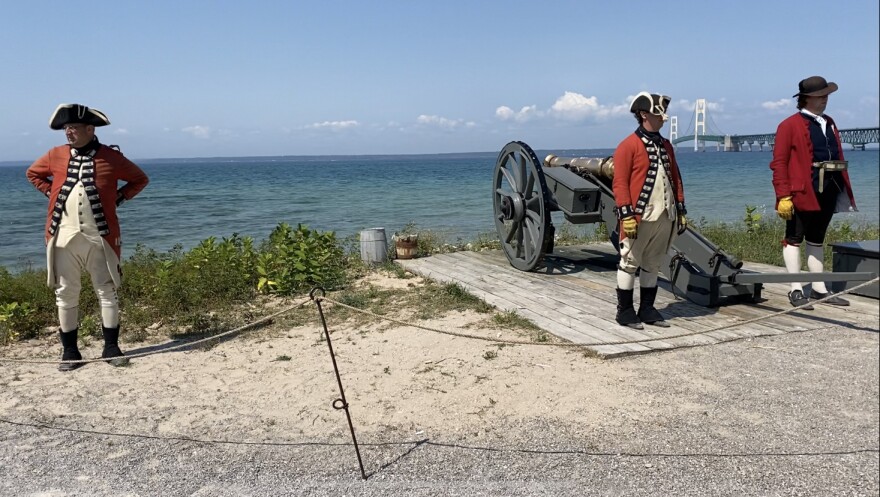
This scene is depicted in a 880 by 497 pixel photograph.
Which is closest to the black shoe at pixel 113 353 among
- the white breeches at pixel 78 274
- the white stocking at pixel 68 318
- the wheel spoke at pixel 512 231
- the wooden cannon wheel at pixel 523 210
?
the white breeches at pixel 78 274

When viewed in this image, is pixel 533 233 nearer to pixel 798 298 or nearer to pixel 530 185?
pixel 530 185

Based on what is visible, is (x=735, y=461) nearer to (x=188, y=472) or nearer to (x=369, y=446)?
(x=369, y=446)

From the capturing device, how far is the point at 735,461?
3.20m

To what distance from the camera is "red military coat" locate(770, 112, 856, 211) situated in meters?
5.32

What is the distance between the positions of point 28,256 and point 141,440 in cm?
1158

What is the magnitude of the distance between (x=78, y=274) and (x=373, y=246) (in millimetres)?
4050

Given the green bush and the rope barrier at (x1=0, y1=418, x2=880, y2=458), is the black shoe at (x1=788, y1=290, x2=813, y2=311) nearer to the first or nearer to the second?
the rope barrier at (x1=0, y1=418, x2=880, y2=458)

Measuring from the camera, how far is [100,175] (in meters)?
4.83

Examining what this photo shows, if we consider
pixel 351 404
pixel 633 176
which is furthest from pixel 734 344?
pixel 351 404

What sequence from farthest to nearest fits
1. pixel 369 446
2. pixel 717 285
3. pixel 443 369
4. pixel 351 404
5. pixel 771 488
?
pixel 717 285
pixel 443 369
pixel 351 404
pixel 369 446
pixel 771 488

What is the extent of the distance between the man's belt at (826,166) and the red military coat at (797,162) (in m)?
0.05

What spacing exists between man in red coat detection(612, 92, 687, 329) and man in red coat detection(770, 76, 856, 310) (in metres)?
0.95

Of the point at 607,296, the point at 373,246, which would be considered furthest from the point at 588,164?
the point at 373,246

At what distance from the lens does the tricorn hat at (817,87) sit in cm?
515
